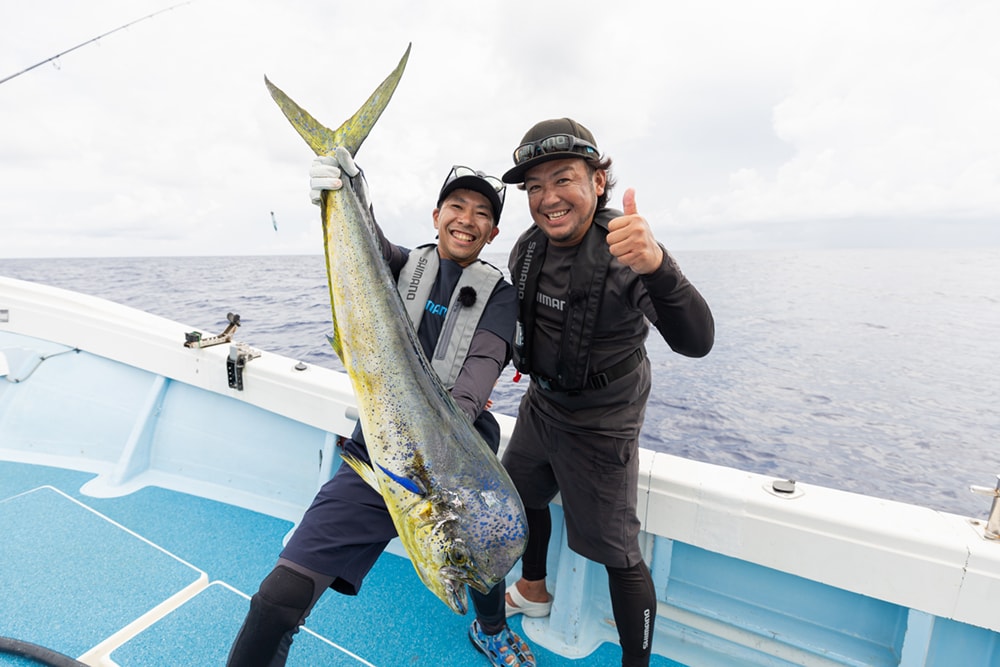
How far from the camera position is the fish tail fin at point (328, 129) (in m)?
2.00

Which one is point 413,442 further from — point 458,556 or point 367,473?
point 458,556

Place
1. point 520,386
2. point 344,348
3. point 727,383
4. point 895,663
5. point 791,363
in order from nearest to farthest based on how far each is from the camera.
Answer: point 344,348 < point 895,663 < point 520,386 < point 727,383 < point 791,363

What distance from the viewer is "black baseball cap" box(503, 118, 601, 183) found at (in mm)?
2031

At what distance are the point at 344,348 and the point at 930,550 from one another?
2385 mm

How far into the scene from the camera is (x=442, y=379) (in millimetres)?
2104

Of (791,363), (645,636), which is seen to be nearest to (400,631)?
(645,636)

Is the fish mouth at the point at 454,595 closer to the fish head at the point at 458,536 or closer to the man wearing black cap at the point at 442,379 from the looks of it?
the fish head at the point at 458,536

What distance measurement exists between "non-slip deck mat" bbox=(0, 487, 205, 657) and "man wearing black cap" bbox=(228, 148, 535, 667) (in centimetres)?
123

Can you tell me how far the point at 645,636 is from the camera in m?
2.17

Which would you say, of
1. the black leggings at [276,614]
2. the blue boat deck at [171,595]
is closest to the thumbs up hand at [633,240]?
the black leggings at [276,614]

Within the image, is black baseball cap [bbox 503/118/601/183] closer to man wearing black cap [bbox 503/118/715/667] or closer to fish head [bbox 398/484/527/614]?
man wearing black cap [bbox 503/118/715/667]

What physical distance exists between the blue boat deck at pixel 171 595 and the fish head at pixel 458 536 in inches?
42.7

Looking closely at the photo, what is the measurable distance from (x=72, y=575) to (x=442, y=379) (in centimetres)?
251

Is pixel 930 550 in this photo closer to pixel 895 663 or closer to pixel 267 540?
pixel 895 663
